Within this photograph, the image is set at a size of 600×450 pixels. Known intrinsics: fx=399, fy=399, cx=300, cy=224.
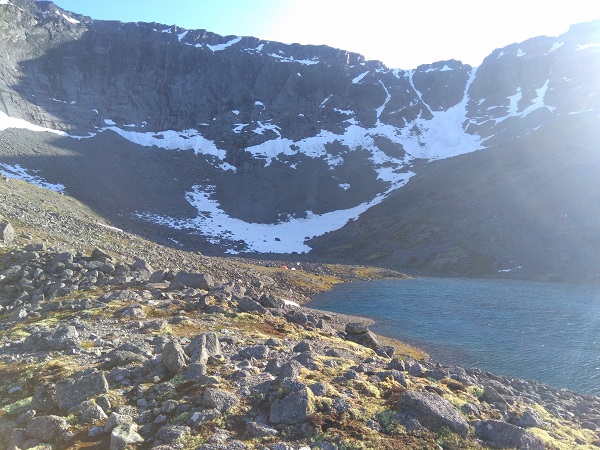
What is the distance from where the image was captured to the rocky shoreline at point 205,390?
9.93 m

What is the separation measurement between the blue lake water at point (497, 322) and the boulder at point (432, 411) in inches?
924

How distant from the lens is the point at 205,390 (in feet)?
37.7

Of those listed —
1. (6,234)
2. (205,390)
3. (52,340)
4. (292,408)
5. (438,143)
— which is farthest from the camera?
(438,143)

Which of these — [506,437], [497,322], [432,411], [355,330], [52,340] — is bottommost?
[497,322]

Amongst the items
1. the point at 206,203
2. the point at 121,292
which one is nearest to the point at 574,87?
the point at 206,203

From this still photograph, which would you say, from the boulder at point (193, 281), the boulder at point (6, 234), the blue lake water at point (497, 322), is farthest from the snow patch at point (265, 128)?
the boulder at point (193, 281)

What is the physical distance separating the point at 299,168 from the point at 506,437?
161m

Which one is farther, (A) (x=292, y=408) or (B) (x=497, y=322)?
(B) (x=497, y=322)

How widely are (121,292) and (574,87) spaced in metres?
218

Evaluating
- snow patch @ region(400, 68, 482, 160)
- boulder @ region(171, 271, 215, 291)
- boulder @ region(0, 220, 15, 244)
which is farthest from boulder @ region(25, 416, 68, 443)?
snow patch @ region(400, 68, 482, 160)

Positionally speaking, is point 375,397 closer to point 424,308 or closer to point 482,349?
point 482,349

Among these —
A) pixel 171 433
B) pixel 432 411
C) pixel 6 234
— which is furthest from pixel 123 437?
pixel 6 234

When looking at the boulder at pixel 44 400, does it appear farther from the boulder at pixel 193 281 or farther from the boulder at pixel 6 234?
the boulder at pixel 6 234

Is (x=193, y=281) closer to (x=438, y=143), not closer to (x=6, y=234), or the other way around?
(x=6, y=234)
